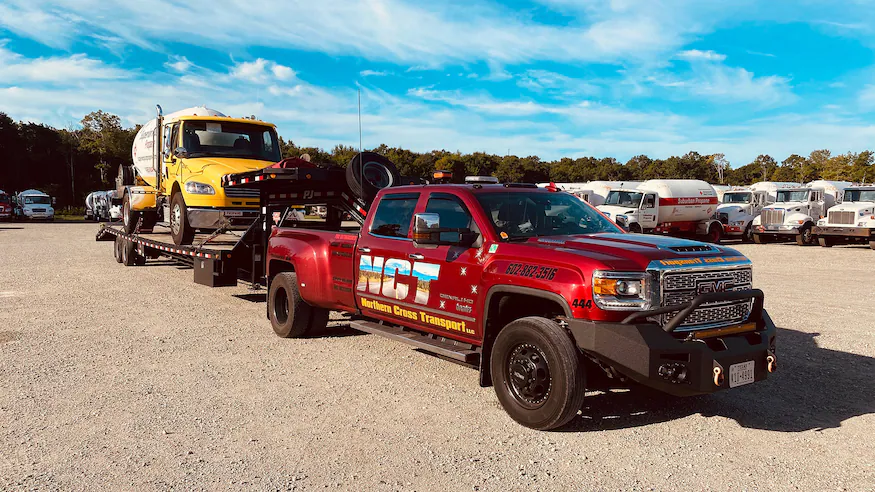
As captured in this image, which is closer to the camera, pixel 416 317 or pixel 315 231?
pixel 416 317

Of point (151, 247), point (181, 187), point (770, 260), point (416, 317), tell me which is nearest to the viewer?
point (416, 317)

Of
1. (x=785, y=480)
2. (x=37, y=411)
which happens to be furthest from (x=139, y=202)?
(x=785, y=480)

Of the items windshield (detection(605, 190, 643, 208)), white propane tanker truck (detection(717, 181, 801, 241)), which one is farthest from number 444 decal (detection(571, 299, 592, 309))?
white propane tanker truck (detection(717, 181, 801, 241))

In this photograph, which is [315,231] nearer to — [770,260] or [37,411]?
[37,411]

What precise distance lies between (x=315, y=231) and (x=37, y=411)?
3.27 meters

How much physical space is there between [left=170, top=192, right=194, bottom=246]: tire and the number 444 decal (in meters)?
8.53

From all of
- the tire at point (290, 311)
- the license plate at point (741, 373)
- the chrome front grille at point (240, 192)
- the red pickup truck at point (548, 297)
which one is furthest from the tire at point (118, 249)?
the license plate at point (741, 373)

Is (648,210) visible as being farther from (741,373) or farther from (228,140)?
(741,373)

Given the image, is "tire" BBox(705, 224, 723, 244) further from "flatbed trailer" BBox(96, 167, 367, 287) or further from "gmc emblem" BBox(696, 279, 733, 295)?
"gmc emblem" BBox(696, 279, 733, 295)

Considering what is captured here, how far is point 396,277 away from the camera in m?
6.00

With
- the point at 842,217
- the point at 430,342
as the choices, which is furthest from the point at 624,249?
the point at 842,217

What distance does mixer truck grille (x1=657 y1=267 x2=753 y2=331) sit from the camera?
443cm

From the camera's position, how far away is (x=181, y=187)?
11.3m

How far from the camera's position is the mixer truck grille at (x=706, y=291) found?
4.43 metres
